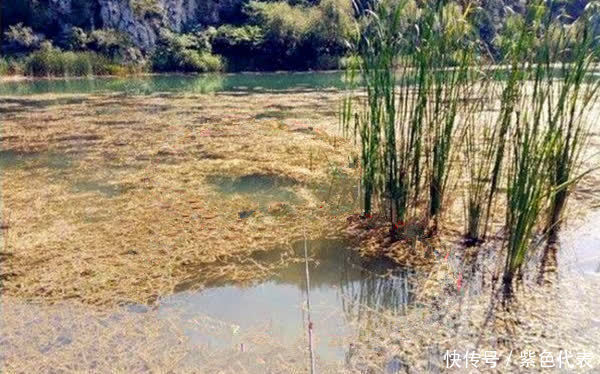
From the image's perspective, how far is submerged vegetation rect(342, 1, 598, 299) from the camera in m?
2.48

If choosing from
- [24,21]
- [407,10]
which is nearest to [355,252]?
[407,10]

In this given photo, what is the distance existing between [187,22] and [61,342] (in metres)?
30.5

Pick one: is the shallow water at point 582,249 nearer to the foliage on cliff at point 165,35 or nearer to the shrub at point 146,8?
the foliage on cliff at point 165,35

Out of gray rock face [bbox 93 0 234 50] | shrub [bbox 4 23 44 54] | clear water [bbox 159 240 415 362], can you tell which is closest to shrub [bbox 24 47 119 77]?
shrub [bbox 4 23 44 54]

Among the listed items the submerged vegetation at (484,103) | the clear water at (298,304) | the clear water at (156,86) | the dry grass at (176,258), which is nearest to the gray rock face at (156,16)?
the clear water at (156,86)

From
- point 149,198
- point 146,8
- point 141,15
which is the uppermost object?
point 146,8

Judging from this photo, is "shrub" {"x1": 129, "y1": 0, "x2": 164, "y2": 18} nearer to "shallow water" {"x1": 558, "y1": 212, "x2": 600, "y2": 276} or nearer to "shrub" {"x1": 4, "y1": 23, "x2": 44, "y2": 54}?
"shrub" {"x1": 4, "y1": 23, "x2": 44, "y2": 54}

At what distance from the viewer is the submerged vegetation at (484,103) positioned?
8.14 ft

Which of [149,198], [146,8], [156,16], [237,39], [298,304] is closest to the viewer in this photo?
[298,304]

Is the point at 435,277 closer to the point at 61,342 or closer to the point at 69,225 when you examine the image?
the point at 61,342

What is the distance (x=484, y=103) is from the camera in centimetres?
296

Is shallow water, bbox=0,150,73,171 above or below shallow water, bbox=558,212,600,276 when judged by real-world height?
above

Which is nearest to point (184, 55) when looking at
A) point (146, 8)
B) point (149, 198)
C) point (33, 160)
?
point (146, 8)

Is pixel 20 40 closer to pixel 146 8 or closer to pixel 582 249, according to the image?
pixel 146 8
